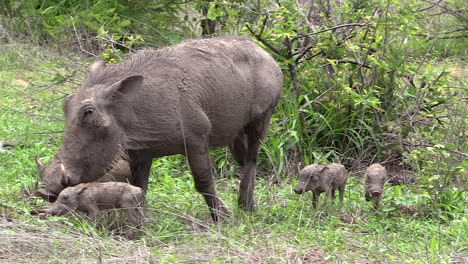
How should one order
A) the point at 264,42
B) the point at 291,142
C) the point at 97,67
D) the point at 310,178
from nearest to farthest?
the point at 97,67 < the point at 310,178 < the point at 291,142 < the point at 264,42

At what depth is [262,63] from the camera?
6879mm

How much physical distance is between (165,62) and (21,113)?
3.87 meters

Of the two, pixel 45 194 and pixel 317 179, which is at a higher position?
pixel 45 194

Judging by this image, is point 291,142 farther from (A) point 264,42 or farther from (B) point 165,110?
(B) point 165,110

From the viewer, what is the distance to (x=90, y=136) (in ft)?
18.7

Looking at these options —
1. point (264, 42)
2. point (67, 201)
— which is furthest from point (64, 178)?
point (264, 42)

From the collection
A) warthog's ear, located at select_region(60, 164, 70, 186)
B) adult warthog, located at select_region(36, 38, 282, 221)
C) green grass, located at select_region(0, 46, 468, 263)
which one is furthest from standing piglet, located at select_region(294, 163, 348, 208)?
warthog's ear, located at select_region(60, 164, 70, 186)

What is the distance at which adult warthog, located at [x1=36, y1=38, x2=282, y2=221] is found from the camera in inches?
224

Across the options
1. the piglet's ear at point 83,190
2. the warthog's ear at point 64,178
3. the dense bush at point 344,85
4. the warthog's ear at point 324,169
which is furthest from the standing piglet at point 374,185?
the warthog's ear at point 64,178

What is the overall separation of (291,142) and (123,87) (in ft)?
8.85

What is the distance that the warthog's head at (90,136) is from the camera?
557 centimetres

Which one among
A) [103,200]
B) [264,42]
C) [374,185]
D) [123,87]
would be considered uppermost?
[123,87]

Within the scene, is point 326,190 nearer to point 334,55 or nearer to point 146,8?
point 334,55

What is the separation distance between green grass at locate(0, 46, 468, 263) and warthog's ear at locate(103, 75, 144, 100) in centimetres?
80
